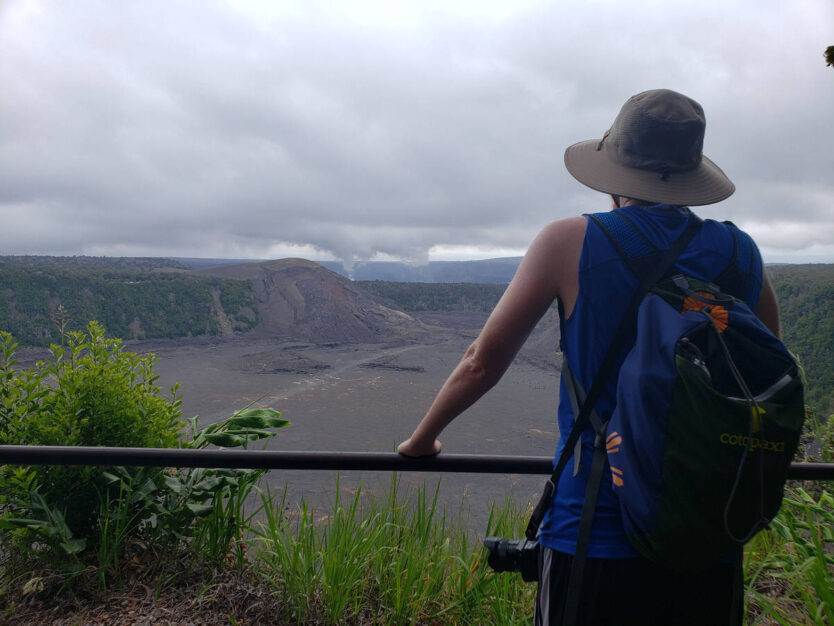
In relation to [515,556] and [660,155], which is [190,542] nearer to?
[515,556]

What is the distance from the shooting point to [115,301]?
60.5 ft

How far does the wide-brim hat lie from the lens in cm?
113

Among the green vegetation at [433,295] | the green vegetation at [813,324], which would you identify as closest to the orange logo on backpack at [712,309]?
the green vegetation at [813,324]

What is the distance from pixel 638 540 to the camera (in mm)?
944

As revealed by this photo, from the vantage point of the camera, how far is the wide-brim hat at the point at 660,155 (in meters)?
1.13

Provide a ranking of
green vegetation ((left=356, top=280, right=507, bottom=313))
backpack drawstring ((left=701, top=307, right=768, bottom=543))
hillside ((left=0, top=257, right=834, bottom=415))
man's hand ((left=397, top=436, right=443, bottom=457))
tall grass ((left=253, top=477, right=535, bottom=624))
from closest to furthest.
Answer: backpack drawstring ((left=701, top=307, right=768, bottom=543)) < man's hand ((left=397, top=436, right=443, bottom=457)) < tall grass ((left=253, top=477, right=535, bottom=624)) < hillside ((left=0, top=257, right=834, bottom=415)) < green vegetation ((left=356, top=280, right=507, bottom=313))

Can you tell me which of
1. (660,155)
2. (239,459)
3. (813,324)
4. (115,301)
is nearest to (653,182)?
(660,155)

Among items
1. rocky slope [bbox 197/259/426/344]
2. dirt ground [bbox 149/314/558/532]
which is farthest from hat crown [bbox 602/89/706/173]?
rocky slope [bbox 197/259/426/344]

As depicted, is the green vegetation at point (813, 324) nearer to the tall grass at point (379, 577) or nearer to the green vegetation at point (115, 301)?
the tall grass at point (379, 577)

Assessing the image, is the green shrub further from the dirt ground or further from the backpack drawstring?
the dirt ground

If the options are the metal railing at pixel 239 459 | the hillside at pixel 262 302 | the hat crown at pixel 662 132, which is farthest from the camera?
the hillside at pixel 262 302

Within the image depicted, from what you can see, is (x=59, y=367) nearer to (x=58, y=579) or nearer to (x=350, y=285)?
(x=58, y=579)

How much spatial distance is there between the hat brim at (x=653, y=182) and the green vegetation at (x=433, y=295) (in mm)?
36118

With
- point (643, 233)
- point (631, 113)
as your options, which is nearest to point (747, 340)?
point (643, 233)
